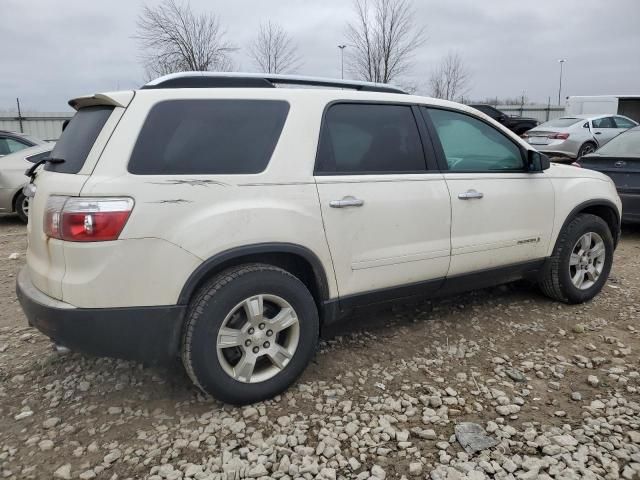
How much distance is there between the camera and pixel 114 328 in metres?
2.42

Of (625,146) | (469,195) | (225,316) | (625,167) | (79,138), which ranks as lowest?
(225,316)

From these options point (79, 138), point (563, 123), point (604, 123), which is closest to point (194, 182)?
point (79, 138)

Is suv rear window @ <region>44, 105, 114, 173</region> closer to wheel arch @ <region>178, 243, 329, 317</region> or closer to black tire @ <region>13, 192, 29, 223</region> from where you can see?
wheel arch @ <region>178, 243, 329, 317</region>

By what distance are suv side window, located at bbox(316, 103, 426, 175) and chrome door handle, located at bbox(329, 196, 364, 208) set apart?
0.17 m

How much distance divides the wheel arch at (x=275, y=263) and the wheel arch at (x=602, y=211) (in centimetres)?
225

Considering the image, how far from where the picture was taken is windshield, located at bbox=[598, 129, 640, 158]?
21.6 feet

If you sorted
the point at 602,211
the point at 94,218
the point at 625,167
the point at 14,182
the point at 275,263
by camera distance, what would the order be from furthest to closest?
1. the point at 14,182
2. the point at 625,167
3. the point at 602,211
4. the point at 275,263
5. the point at 94,218

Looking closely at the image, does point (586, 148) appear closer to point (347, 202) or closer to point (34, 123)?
point (347, 202)

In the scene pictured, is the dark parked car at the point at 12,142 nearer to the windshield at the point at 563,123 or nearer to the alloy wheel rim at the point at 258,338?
the alloy wheel rim at the point at 258,338

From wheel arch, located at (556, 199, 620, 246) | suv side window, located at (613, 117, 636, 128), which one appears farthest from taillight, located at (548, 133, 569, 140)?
wheel arch, located at (556, 199, 620, 246)

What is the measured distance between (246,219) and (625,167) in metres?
5.61

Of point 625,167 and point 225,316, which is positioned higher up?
point 625,167

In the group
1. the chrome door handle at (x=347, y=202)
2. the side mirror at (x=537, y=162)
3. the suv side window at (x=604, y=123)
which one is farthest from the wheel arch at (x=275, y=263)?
the suv side window at (x=604, y=123)

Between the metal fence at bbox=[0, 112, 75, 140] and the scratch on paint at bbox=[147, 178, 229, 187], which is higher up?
the metal fence at bbox=[0, 112, 75, 140]
